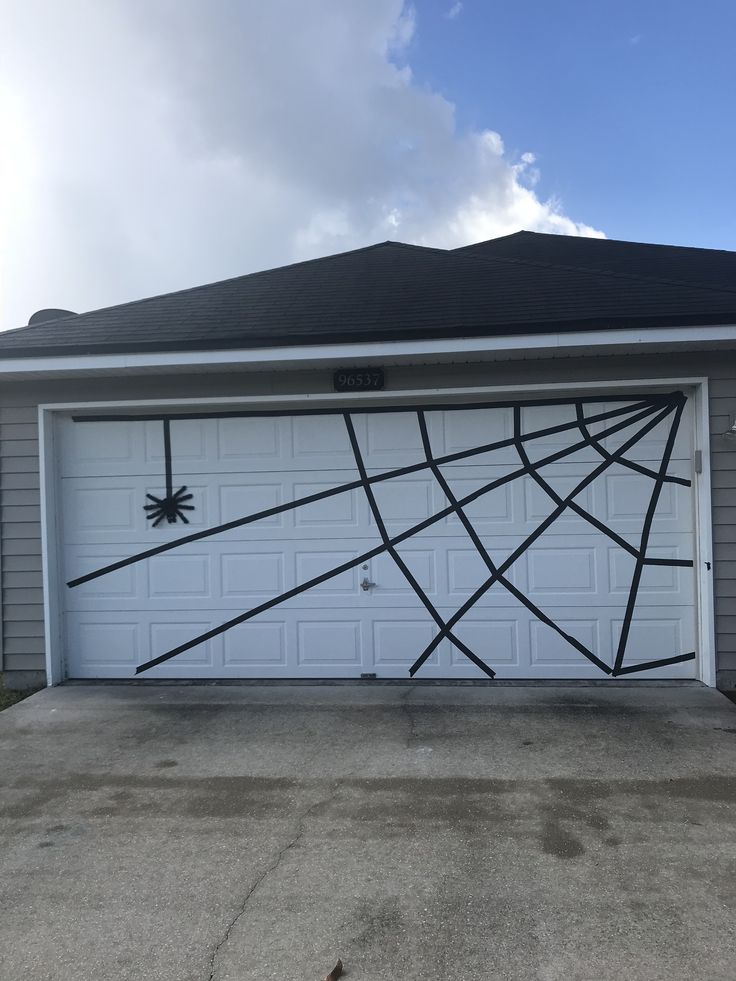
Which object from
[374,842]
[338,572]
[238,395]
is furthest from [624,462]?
[374,842]

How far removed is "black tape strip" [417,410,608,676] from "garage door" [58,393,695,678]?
16 millimetres

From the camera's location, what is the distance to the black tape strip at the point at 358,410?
516 centimetres

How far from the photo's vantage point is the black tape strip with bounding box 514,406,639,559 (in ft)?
16.9

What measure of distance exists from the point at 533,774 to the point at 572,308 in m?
3.30

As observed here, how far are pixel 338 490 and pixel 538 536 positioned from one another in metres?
1.71

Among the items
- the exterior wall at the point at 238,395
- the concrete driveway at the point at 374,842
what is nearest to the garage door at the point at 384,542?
the exterior wall at the point at 238,395

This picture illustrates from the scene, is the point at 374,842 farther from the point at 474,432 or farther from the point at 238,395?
the point at 238,395

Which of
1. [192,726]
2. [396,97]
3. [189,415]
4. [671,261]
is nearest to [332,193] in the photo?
[396,97]

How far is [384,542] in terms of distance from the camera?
17.5 feet

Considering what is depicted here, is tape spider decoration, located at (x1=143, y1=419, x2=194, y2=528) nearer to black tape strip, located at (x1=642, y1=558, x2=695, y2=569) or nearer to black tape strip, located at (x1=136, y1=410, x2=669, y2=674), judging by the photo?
black tape strip, located at (x1=136, y1=410, x2=669, y2=674)

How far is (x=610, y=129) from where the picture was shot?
10.2 metres

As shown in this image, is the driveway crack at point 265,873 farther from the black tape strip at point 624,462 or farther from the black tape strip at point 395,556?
the black tape strip at point 624,462

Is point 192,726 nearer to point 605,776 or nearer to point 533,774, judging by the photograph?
point 533,774

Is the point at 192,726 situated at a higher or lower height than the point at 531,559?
lower
